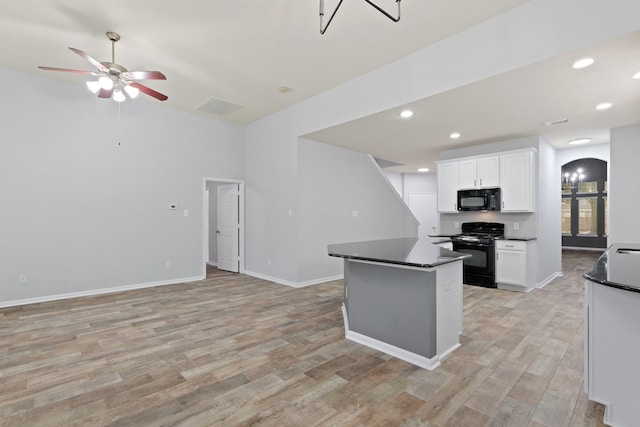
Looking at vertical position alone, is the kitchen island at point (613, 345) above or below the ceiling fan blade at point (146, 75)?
below

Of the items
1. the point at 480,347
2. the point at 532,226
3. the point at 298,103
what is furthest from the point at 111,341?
the point at 532,226

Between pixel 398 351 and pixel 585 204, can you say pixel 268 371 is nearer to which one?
pixel 398 351

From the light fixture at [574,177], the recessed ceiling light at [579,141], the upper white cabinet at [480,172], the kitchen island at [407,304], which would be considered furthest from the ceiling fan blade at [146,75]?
the light fixture at [574,177]

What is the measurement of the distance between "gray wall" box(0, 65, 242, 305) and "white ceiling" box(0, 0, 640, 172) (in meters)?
0.52

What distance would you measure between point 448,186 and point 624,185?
253 cm

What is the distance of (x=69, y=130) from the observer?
4625 millimetres

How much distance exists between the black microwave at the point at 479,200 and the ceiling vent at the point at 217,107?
434 centimetres

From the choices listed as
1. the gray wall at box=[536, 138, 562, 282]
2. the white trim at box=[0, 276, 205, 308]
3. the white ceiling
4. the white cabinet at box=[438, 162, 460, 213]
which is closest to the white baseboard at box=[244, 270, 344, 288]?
the white trim at box=[0, 276, 205, 308]

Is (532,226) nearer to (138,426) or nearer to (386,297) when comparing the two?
(386,297)

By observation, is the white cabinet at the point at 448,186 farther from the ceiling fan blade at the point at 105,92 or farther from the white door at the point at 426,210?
the ceiling fan blade at the point at 105,92

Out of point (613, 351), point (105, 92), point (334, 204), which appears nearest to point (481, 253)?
point (334, 204)

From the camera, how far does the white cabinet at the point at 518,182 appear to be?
16.4 feet

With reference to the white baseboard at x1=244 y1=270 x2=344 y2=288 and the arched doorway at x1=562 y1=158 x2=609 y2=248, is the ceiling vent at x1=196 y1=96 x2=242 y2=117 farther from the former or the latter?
the arched doorway at x1=562 y1=158 x2=609 y2=248

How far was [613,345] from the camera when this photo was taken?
70.0 inches
